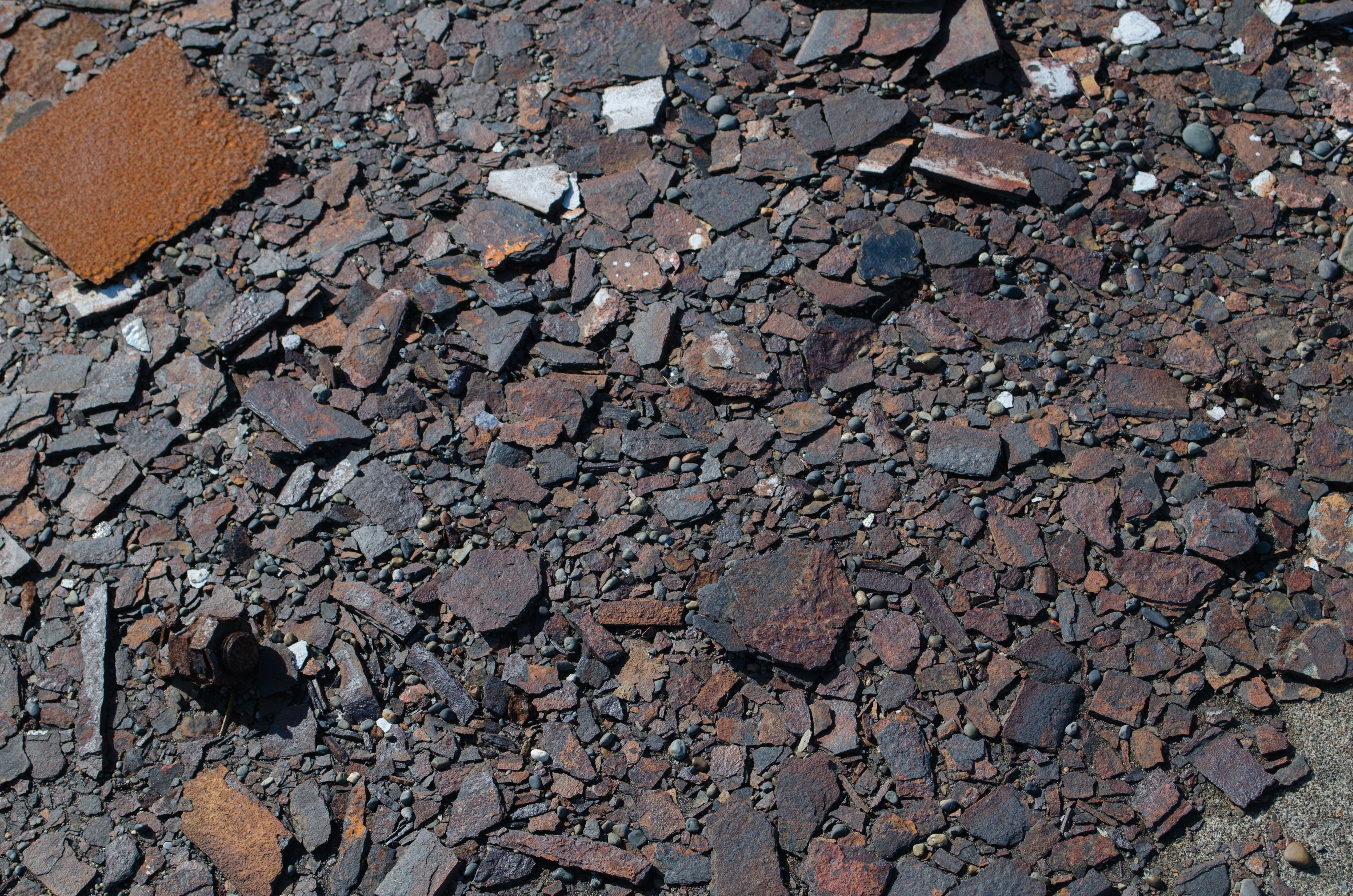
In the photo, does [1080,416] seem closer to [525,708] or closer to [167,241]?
[525,708]

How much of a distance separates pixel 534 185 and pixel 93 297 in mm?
2136

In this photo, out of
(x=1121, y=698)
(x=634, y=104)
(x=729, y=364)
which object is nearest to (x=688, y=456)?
(x=729, y=364)

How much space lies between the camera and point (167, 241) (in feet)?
13.5

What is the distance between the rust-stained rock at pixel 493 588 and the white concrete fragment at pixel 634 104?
2.16 m

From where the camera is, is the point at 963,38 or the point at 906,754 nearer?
the point at 906,754

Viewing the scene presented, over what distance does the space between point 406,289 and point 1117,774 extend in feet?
11.2

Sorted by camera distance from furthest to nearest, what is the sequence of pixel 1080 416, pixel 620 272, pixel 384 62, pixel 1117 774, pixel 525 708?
pixel 384 62 < pixel 620 272 < pixel 1080 416 < pixel 525 708 < pixel 1117 774

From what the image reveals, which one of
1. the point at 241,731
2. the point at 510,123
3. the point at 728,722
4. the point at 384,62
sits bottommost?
the point at 728,722

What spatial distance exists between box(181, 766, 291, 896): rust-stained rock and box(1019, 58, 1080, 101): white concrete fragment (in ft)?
14.5

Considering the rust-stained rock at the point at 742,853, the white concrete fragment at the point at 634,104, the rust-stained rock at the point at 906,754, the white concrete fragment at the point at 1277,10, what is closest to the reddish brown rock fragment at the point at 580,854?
the rust-stained rock at the point at 742,853

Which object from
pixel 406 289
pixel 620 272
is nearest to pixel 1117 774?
pixel 620 272

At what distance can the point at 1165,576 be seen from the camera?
3137 millimetres

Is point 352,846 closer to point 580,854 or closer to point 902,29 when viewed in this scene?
point 580,854

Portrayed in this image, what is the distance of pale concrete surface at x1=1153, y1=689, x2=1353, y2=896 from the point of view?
276 centimetres
